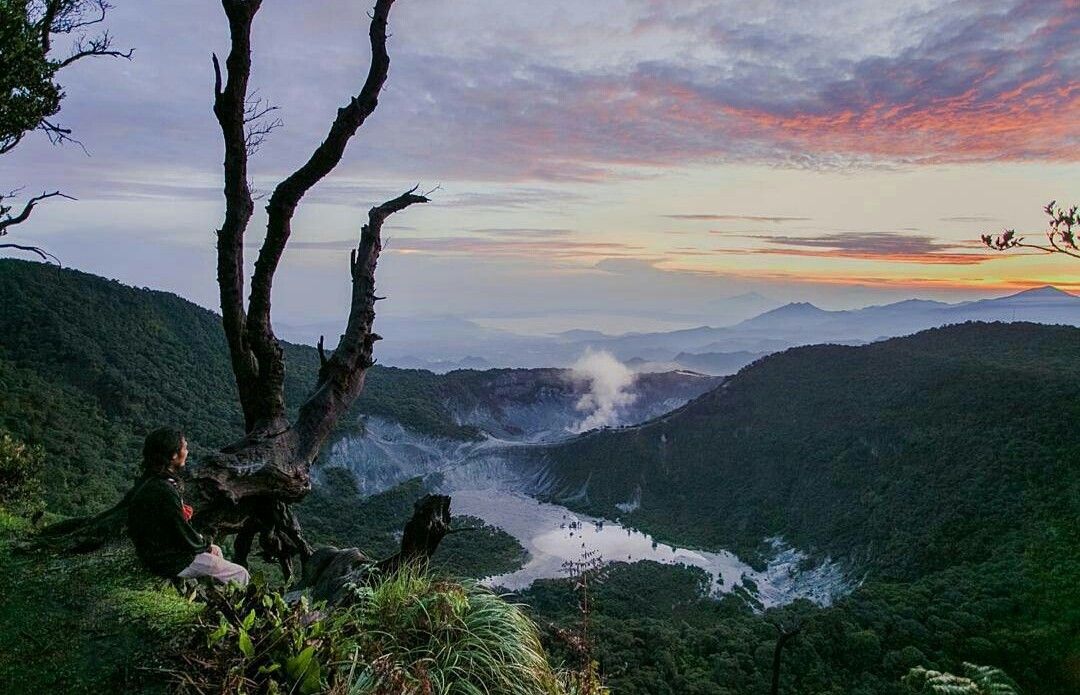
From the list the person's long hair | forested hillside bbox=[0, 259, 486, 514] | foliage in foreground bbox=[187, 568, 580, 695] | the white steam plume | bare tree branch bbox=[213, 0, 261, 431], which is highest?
bare tree branch bbox=[213, 0, 261, 431]

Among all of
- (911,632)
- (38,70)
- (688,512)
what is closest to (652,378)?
(688,512)

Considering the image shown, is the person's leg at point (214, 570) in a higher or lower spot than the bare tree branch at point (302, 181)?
lower

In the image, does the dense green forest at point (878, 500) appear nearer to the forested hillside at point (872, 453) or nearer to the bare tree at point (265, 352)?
the forested hillside at point (872, 453)

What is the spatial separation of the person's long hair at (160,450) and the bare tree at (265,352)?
0.76 meters

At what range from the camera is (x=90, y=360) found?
105ft

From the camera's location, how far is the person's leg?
4387mm

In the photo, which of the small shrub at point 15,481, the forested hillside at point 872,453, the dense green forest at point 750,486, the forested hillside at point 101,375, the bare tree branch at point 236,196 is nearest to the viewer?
the bare tree branch at point 236,196

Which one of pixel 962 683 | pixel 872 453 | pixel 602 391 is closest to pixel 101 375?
pixel 962 683

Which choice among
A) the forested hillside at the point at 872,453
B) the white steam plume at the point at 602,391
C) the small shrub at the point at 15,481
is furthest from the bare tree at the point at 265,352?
the white steam plume at the point at 602,391

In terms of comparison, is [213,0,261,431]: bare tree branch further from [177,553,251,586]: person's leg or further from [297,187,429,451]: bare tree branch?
[177,553,251,586]: person's leg

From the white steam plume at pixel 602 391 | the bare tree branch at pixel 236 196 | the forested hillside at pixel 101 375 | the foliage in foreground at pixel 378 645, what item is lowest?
the white steam plume at pixel 602 391

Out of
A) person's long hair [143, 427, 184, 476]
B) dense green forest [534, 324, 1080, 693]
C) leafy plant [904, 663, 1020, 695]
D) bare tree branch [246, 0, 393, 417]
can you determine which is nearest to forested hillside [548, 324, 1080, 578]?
dense green forest [534, 324, 1080, 693]

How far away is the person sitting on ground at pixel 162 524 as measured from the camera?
167 inches

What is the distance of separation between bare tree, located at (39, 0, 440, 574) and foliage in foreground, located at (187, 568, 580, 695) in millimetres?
1200
